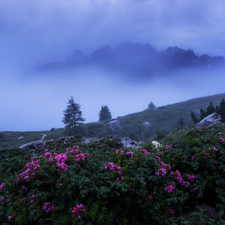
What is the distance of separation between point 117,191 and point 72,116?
43.6 m

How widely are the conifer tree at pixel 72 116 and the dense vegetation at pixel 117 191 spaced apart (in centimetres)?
4171

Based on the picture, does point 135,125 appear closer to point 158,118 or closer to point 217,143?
point 158,118

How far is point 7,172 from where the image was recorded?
5219 mm

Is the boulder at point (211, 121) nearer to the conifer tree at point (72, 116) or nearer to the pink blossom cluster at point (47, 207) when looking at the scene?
the pink blossom cluster at point (47, 207)

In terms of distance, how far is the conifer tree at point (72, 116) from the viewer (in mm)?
44281

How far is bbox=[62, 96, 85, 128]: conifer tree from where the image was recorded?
1743 inches

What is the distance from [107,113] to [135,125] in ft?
86.6

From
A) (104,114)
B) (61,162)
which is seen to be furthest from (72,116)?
(61,162)

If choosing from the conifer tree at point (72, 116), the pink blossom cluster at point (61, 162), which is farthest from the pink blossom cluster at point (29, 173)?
the conifer tree at point (72, 116)

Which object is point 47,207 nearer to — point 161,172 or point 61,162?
point 61,162

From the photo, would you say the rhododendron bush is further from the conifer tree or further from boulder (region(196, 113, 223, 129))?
the conifer tree

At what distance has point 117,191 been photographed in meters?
2.75

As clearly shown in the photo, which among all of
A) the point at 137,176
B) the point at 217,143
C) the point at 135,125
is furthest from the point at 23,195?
the point at 135,125

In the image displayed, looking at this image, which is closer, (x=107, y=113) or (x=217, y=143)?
(x=217, y=143)
